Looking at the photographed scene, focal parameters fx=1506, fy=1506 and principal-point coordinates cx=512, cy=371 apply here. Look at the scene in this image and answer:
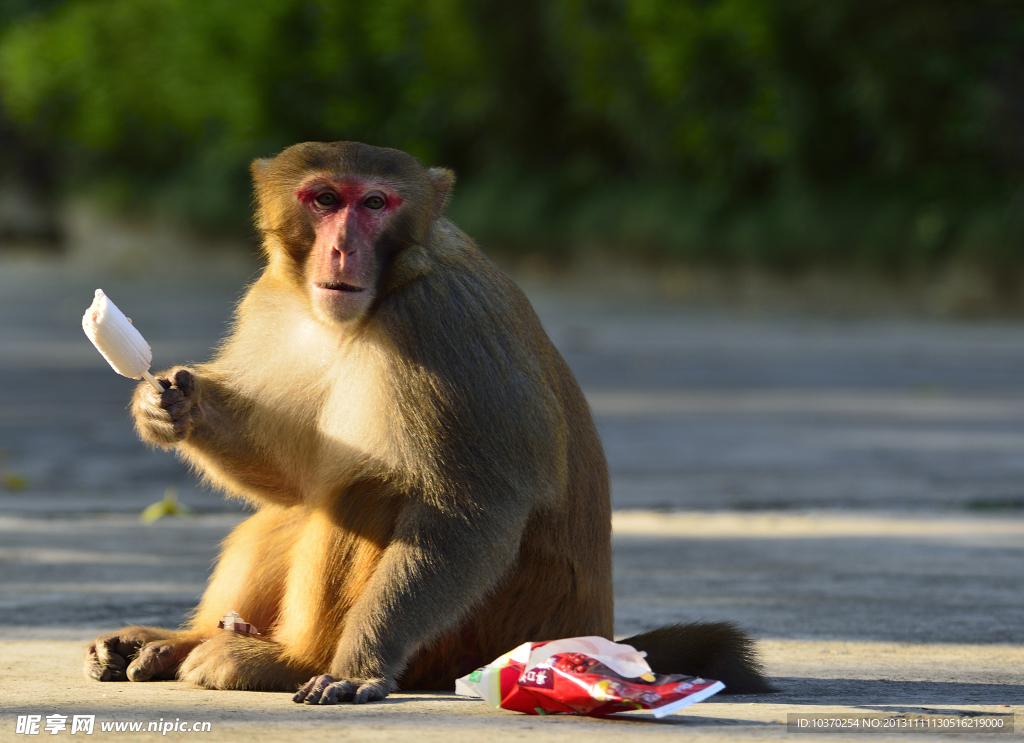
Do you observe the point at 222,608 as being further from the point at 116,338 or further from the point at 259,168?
the point at 259,168

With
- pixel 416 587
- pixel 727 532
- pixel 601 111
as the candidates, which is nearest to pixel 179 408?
pixel 416 587

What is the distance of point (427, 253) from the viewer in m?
3.54

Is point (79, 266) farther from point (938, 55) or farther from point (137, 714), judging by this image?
point (137, 714)

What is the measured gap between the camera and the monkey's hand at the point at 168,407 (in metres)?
3.65

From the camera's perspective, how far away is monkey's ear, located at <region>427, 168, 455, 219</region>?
3.69 meters

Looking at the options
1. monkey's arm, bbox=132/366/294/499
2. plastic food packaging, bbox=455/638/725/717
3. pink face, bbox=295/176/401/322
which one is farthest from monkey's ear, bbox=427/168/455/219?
plastic food packaging, bbox=455/638/725/717

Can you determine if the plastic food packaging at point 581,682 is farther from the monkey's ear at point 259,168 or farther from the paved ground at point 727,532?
the monkey's ear at point 259,168

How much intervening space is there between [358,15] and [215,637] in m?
23.3

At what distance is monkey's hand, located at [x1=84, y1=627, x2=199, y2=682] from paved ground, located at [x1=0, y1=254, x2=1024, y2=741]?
9cm

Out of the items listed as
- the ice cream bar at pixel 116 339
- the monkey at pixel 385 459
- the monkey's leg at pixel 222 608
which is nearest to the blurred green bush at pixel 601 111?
the monkey at pixel 385 459

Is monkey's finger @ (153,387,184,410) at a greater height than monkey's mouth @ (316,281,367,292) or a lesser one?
lesser

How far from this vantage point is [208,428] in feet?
12.5

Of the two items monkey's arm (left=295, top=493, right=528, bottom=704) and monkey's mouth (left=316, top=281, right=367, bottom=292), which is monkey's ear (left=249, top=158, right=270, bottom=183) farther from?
monkey's arm (left=295, top=493, right=528, bottom=704)

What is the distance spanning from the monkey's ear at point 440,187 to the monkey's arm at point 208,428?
72 cm
